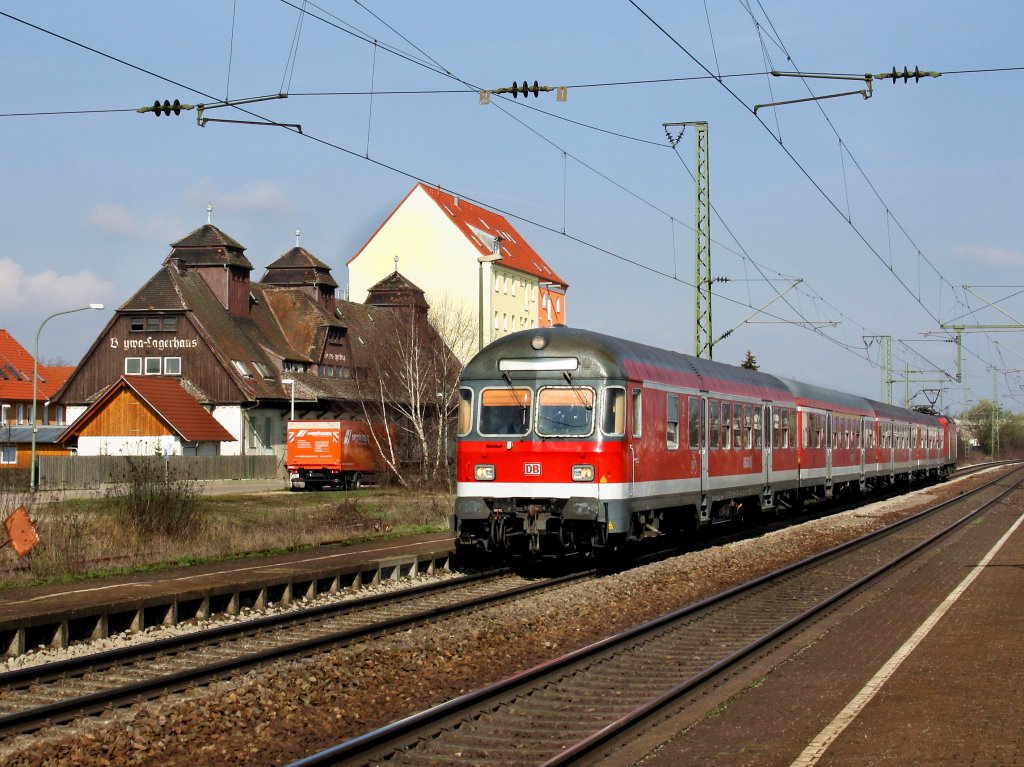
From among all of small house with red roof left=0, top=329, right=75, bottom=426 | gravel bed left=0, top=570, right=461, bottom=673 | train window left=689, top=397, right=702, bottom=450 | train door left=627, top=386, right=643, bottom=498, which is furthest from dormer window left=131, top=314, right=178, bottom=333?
train door left=627, top=386, right=643, bottom=498

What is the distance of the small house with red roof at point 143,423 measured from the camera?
58875 millimetres

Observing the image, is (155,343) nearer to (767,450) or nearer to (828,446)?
(828,446)

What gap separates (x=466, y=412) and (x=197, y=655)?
7.30 metres

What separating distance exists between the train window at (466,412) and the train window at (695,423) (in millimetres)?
4439

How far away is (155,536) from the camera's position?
21.4 meters

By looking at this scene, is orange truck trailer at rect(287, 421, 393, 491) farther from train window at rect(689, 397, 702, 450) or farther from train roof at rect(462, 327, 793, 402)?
train roof at rect(462, 327, 793, 402)

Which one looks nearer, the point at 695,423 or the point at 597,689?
the point at 597,689

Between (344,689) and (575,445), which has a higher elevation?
(575,445)

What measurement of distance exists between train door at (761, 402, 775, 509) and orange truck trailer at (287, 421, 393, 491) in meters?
26.7

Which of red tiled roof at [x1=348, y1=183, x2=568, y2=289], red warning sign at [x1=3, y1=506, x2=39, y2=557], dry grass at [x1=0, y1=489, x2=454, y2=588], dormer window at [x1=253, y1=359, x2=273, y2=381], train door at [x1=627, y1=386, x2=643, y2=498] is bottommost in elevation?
dry grass at [x1=0, y1=489, x2=454, y2=588]

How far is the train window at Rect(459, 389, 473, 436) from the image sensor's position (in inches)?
727

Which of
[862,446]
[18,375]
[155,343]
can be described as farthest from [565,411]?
[18,375]

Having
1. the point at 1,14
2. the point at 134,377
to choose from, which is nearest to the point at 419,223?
the point at 134,377

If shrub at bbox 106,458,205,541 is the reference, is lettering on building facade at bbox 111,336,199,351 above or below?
above
